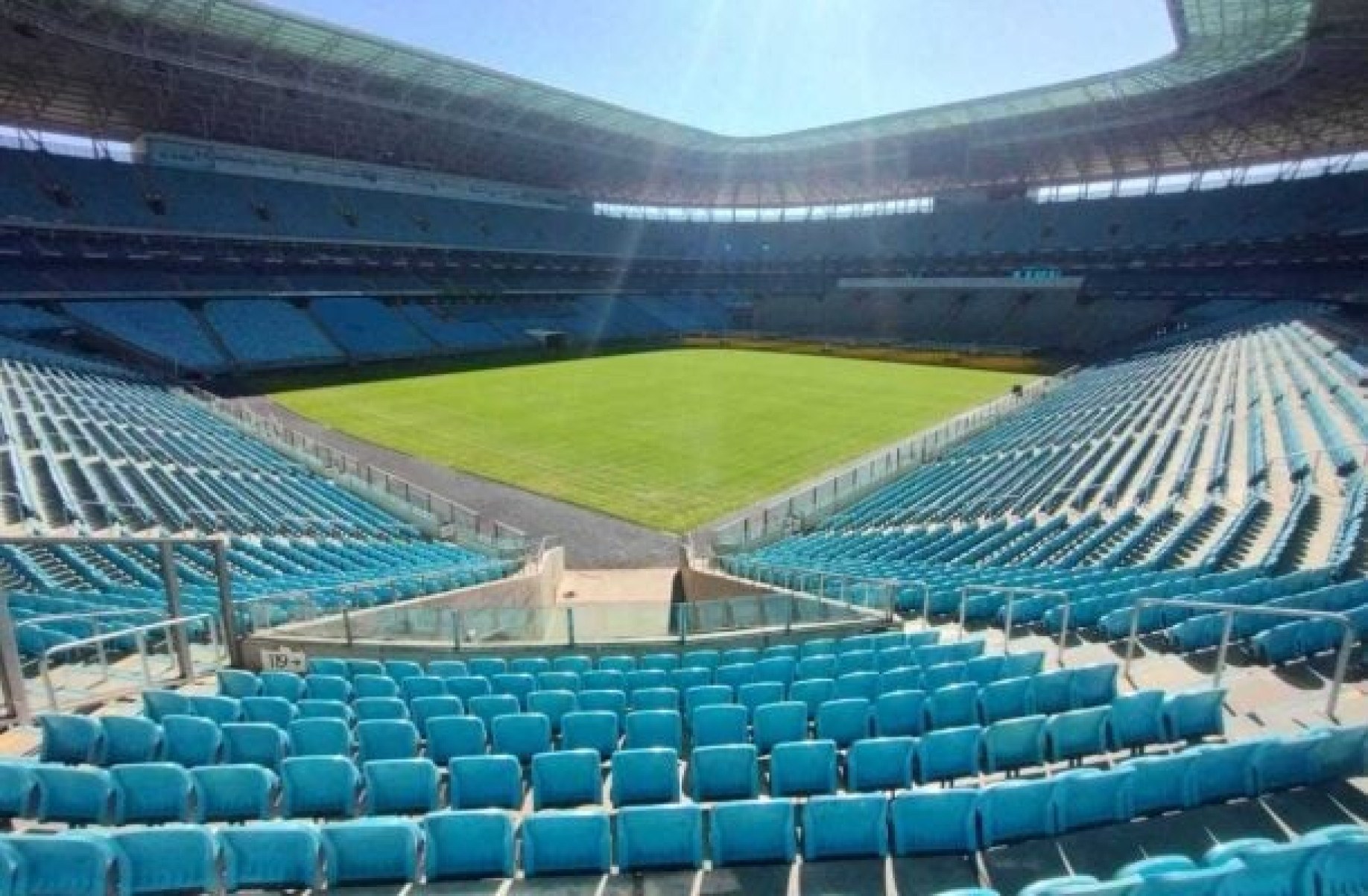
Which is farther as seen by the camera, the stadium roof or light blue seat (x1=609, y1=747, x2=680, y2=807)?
the stadium roof

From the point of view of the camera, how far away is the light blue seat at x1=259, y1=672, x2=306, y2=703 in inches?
297

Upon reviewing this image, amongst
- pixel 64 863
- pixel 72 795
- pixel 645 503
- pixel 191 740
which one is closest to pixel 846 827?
pixel 64 863

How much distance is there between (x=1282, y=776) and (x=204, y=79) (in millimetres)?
51511

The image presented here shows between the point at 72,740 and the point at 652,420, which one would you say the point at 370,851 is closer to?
the point at 72,740

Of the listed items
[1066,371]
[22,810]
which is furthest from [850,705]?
[1066,371]

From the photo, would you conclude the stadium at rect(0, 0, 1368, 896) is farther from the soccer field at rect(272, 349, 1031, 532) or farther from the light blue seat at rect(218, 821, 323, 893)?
the soccer field at rect(272, 349, 1031, 532)

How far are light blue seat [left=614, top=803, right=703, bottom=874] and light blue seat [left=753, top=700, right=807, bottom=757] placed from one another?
1619mm

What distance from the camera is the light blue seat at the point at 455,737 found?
243 inches

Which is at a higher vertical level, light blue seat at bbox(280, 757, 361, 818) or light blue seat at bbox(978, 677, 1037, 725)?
light blue seat at bbox(280, 757, 361, 818)

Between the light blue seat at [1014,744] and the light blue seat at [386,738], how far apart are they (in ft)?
15.3

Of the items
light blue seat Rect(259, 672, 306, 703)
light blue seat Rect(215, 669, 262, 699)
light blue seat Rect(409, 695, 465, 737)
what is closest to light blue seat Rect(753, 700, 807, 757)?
light blue seat Rect(409, 695, 465, 737)

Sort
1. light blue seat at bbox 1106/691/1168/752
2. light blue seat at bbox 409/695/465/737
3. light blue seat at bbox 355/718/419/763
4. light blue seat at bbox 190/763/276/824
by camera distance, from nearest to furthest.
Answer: light blue seat at bbox 190/763/276/824 < light blue seat at bbox 1106/691/1168/752 < light blue seat at bbox 355/718/419/763 < light blue seat at bbox 409/695/465/737

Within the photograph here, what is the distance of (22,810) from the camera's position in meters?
5.12

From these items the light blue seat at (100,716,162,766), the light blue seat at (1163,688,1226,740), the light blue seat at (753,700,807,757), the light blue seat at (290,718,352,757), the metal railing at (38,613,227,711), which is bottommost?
the light blue seat at (1163,688,1226,740)
